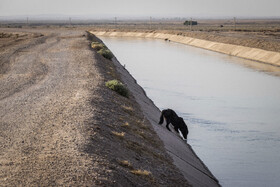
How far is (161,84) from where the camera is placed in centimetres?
3738

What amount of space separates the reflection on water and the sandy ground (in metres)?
3.13

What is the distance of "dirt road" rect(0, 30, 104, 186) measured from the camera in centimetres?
941

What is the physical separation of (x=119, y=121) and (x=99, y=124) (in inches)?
76.0

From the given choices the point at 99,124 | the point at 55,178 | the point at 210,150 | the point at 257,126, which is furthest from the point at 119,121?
the point at 257,126

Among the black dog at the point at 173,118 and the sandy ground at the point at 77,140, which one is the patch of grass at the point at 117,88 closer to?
the sandy ground at the point at 77,140

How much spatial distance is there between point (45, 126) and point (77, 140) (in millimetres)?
2253

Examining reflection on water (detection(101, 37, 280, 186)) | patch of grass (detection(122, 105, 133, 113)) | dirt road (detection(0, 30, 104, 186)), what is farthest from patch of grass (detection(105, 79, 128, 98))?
reflection on water (detection(101, 37, 280, 186))

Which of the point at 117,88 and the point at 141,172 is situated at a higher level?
the point at 141,172

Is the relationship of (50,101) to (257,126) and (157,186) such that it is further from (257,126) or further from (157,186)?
(257,126)

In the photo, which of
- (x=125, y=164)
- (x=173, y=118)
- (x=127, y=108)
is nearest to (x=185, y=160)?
(x=173, y=118)

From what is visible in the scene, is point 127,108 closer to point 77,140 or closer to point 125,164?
point 77,140

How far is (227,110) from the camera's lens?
2658 cm

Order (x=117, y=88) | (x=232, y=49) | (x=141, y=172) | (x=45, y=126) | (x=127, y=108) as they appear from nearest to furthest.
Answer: (x=141, y=172), (x=45, y=126), (x=127, y=108), (x=117, y=88), (x=232, y=49)

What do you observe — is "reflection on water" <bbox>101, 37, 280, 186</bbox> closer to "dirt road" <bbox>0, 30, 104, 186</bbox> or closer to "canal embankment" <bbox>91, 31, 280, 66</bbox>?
"canal embankment" <bbox>91, 31, 280, 66</bbox>
